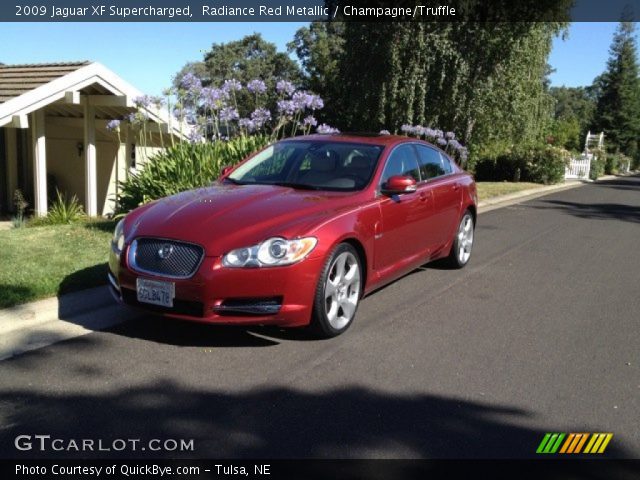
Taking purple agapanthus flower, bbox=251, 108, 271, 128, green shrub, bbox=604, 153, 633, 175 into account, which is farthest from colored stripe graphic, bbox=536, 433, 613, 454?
green shrub, bbox=604, 153, 633, 175

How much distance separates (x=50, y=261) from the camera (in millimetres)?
6680

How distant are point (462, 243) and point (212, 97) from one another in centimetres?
457

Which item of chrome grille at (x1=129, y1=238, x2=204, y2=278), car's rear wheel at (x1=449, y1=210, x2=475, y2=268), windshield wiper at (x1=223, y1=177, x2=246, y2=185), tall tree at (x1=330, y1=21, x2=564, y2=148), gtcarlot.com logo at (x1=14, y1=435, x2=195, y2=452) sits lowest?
gtcarlot.com logo at (x1=14, y1=435, x2=195, y2=452)

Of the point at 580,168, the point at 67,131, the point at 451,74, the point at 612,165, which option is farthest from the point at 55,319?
the point at 612,165

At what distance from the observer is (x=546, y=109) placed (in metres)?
26.2

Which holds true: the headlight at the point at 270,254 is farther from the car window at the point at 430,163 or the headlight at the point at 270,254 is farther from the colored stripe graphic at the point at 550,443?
the car window at the point at 430,163

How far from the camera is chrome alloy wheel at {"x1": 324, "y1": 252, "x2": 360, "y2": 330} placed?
16.2 ft

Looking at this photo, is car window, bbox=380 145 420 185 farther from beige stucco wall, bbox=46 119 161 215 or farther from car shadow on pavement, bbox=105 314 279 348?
beige stucco wall, bbox=46 119 161 215

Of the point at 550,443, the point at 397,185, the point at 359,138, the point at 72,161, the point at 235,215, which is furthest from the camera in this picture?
the point at 72,161

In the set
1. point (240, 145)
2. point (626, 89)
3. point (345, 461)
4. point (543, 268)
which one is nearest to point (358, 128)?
point (240, 145)

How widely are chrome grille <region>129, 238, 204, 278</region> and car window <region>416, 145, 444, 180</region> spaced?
3061 mm

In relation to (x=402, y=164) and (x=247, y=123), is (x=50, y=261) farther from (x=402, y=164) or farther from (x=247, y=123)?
(x=247, y=123)

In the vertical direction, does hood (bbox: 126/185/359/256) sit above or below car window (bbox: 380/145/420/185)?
below

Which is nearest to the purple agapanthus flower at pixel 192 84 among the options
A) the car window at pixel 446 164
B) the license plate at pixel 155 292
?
the car window at pixel 446 164
